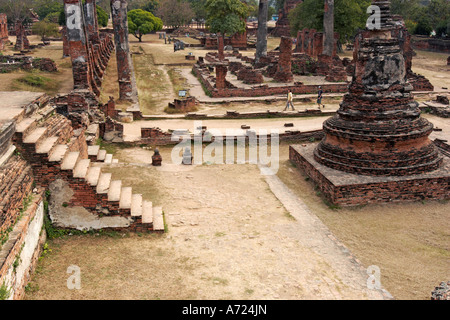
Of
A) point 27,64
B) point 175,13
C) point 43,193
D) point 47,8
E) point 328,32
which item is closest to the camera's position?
point 43,193

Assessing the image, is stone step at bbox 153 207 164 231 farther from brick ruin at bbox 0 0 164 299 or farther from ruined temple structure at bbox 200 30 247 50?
ruined temple structure at bbox 200 30 247 50

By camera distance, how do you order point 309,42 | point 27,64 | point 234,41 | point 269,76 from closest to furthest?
point 27,64 < point 269,76 < point 309,42 < point 234,41

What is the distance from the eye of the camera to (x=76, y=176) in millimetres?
6734

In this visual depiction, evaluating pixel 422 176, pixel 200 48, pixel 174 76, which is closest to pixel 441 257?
pixel 422 176

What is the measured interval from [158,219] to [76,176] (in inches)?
59.2

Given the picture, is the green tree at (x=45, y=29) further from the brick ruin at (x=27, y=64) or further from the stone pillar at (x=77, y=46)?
the stone pillar at (x=77, y=46)

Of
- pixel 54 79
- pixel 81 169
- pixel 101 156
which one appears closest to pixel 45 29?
pixel 54 79

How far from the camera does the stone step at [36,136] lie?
6547 millimetres

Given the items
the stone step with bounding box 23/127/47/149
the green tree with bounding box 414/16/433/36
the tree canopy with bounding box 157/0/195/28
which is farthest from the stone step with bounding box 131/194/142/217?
the tree canopy with bounding box 157/0/195/28

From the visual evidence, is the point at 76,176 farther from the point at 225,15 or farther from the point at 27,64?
the point at 225,15

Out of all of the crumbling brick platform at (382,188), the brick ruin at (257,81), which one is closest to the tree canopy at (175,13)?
the brick ruin at (257,81)

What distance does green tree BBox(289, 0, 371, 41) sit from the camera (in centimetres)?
3528

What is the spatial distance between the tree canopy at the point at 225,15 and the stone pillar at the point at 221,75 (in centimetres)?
1618
